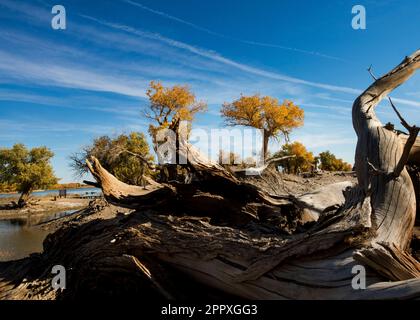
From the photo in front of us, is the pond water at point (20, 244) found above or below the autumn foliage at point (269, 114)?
below

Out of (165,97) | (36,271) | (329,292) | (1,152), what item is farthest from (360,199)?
(1,152)

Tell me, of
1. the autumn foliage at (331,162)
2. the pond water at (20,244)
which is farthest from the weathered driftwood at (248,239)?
the autumn foliage at (331,162)

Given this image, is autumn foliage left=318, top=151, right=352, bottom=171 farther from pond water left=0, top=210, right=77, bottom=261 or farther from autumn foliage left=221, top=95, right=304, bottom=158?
pond water left=0, top=210, right=77, bottom=261

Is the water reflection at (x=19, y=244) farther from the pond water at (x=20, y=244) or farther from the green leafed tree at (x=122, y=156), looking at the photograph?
the green leafed tree at (x=122, y=156)

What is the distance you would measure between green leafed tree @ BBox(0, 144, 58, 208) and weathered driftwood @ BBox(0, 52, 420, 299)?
3353 cm

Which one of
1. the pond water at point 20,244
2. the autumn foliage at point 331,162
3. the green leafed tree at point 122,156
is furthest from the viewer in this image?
the autumn foliage at point 331,162

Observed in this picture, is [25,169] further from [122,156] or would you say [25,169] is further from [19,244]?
[19,244]

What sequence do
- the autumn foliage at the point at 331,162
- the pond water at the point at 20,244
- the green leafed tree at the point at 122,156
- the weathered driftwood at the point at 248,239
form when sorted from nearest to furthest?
the weathered driftwood at the point at 248,239
the pond water at the point at 20,244
the green leafed tree at the point at 122,156
the autumn foliage at the point at 331,162

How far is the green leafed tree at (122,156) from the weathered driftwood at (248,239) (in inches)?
1087

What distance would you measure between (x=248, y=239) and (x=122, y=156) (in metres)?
35.0

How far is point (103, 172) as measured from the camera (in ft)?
21.0

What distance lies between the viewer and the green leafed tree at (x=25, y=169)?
120 ft

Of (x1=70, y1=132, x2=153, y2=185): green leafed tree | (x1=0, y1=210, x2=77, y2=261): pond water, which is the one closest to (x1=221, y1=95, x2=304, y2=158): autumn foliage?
(x1=70, y1=132, x2=153, y2=185): green leafed tree

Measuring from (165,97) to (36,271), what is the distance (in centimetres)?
3696
